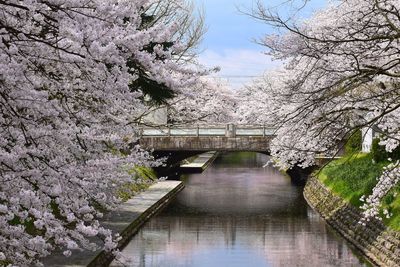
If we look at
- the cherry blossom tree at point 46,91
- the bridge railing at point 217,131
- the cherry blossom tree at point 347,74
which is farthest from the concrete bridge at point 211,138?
the cherry blossom tree at point 46,91

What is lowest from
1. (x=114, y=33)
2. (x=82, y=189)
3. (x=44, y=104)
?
(x=82, y=189)

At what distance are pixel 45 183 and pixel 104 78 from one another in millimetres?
1367

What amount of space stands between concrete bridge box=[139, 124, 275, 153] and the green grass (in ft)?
29.6

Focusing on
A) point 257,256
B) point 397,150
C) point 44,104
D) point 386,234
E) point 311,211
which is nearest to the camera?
point 44,104

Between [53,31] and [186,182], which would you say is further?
[186,182]

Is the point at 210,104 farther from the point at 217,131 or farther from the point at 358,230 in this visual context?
the point at 358,230

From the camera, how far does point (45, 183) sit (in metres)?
7.26

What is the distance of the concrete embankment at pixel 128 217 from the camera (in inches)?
611

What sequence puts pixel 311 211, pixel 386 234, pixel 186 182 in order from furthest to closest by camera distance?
1. pixel 186 182
2. pixel 311 211
3. pixel 386 234

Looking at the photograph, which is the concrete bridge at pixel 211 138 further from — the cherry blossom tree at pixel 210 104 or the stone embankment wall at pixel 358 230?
the stone embankment wall at pixel 358 230

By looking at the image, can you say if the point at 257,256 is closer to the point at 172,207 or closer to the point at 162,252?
the point at 162,252

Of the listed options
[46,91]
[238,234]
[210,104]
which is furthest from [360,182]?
[210,104]

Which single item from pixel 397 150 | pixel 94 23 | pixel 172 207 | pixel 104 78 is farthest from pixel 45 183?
pixel 172 207

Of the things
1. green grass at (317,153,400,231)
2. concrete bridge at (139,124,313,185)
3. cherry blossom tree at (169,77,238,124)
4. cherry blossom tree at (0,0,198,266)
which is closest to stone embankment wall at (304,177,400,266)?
green grass at (317,153,400,231)
